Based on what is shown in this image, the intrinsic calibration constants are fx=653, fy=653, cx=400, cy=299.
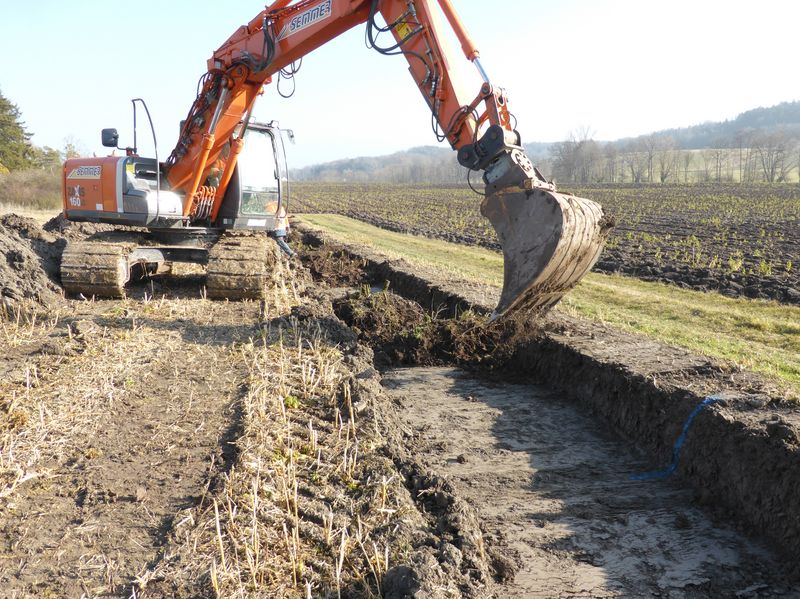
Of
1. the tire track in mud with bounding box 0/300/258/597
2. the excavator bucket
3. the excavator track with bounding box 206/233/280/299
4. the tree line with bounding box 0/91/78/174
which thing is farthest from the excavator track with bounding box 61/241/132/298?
the tree line with bounding box 0/91/78/174

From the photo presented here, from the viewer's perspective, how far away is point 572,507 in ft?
14.6

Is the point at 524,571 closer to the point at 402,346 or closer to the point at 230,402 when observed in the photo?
the point at 230,402

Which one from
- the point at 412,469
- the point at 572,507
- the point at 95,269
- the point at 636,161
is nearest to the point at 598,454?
the point at 572,507

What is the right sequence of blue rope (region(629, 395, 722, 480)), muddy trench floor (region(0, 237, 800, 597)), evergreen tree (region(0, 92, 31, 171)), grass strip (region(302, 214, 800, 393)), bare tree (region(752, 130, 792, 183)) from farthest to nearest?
bare tree (region(752, 130, 792, 183)), evergreen tree (region(0, 92, 31, 171)), grass strip (region(302, 214, 800, 393)), blue rope (region(629, 395, 722, 480)), muddy trench floor (region(0, 237, 800, 597))

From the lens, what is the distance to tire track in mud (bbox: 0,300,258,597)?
3.15 meters

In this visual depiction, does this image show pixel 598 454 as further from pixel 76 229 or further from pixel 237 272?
pixel 76 229

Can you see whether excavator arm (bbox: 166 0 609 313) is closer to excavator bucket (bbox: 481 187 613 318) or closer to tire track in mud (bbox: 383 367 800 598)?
excavator bucket (bbox: 481 187 613 318)

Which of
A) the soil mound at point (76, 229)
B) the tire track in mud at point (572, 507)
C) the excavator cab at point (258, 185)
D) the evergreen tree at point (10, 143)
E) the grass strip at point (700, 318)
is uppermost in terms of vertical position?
the evergreen tree at point (10, 143)

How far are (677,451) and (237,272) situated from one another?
6109 mm

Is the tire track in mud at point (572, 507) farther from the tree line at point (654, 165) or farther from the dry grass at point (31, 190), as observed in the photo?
the tree line at point (654, 165)

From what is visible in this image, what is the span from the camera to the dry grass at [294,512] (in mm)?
3070

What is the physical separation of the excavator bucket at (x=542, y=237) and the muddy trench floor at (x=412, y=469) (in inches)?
46.0

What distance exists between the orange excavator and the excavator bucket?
0.04 ft

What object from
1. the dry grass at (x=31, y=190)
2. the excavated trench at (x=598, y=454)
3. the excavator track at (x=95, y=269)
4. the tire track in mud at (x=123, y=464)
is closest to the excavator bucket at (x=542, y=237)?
the excavated trench at (x=598, y=454)
